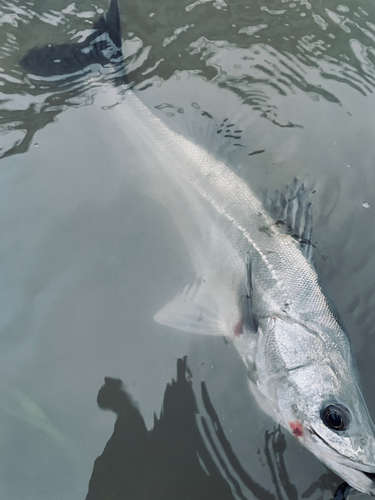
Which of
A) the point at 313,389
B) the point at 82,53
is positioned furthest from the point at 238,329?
the point at 82,53

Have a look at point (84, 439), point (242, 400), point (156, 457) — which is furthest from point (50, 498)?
point (242, 400)

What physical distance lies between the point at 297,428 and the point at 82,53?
398 centimetres

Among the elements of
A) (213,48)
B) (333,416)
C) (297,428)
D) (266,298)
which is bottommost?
(297,428)

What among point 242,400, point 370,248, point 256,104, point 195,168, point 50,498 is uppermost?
point 256,104

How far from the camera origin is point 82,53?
423 cm

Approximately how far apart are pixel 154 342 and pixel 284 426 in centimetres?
99

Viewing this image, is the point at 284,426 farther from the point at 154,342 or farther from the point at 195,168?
the point at 195,168

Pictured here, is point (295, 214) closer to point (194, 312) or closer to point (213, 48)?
point (194, 312)

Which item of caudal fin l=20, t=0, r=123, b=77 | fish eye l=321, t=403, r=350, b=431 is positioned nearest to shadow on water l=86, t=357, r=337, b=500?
fish eye l=321, t=403, r=350, b=431

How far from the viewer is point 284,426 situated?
2.38m

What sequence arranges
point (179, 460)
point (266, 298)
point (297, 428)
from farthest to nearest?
1. point (266, 298)
2. point (179, 460)
3. point (297, 428)

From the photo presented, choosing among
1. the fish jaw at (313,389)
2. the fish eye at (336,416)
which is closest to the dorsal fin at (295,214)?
the fish jaw at (313,389)

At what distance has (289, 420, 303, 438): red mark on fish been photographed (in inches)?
87.4

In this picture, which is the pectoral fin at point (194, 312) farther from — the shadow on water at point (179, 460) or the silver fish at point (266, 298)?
the shadow on water at point (179, 460)
